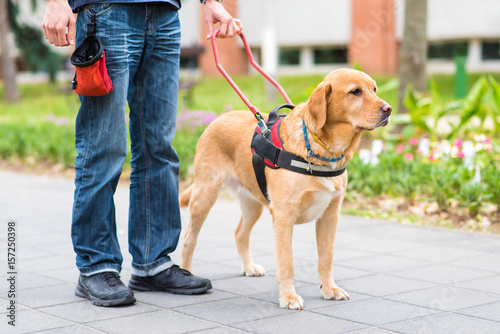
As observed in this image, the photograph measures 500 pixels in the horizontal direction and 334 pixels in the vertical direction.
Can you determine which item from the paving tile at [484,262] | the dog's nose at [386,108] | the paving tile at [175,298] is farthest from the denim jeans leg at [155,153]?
the paving tile at [484,262]

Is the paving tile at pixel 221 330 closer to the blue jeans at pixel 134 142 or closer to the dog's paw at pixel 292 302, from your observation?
the dog's paw at pixel 292 302

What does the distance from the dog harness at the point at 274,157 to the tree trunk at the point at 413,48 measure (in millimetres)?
6146

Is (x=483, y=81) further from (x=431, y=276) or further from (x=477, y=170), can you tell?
(x=431, y=276)

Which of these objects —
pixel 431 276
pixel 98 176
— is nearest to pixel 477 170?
pixel 431 276

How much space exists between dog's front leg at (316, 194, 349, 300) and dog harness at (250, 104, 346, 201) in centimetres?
25

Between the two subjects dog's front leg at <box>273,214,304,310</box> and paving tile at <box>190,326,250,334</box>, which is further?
dog's front leg at <box>273,214,304,310</box>

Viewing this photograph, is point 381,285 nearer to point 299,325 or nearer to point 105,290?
point 299,325

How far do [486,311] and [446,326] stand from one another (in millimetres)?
355

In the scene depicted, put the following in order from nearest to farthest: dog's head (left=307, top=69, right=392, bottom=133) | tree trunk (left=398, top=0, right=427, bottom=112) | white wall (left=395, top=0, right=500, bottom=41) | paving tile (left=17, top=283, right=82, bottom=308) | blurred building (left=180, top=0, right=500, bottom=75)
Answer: dog's head (left=307, top=69, right=392, bottom=133) < paving tile (left=17, top=283, right=82, bottom=308) < tree trunk (left=398, top=0, right=427, bottom=112) < white wall (left=395, top=0, right=500, bottom=41) < blurred building (left=180, top=0, right=500, bottom=75)

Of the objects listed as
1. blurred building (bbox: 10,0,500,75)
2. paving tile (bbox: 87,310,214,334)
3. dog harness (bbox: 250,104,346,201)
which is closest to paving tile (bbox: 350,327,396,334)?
paving tile (bbox: 87,310,214,334)

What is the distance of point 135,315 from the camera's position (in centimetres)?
335

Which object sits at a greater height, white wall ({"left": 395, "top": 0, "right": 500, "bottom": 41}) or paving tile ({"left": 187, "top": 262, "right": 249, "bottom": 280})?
white wall ({"left": 395, "top": 0, "right": 500, "bottom": 41})

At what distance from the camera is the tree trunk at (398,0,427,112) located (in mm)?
9258

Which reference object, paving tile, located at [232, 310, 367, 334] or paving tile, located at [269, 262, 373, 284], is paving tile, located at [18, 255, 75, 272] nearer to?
paving tile, located at [269, 262, 373, 284]
